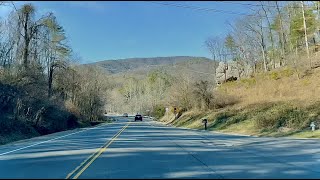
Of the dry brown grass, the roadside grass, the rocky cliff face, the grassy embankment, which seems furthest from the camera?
the rocky cliff face

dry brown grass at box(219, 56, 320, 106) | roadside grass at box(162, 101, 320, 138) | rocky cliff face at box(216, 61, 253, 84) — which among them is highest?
rocky cliff face at box(216, 61, 253, 84)

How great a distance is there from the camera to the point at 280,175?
38.0ft

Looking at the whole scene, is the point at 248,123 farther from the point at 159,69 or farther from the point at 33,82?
the point at 159,69

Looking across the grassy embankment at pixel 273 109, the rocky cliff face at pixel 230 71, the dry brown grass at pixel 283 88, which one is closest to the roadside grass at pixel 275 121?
the grassy embankment at pixel 273 109

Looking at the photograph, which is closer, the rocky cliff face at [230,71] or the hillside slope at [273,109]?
the hillside slope at [273,109]

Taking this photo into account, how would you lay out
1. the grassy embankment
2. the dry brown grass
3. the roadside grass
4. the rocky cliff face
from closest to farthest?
the roadside grass → the grassy embankment → the dry brown grass → the rocky cliff face

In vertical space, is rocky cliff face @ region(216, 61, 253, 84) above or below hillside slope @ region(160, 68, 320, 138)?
above

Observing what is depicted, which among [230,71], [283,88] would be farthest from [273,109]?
[230,71]

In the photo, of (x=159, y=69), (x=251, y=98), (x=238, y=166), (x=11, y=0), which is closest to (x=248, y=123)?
(x=251, y=98)

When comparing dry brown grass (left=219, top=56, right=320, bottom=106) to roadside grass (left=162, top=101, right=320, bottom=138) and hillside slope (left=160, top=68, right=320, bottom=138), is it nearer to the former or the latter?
hillside slope (left=160, top=68, right=320, bottom=138)

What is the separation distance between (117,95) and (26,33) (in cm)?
14682

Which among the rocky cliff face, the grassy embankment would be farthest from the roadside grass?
the rocky cliff face

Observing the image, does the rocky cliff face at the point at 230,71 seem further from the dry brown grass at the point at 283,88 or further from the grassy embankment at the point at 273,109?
the dry brown grass at the point at 283,88

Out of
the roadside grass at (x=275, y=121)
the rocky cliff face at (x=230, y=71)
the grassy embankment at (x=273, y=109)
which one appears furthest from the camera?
the rocky cliff face at (x=230, y=71)
